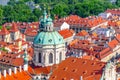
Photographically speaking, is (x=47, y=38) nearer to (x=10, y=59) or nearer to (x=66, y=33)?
(x=10, y=59)

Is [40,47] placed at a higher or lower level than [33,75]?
higher

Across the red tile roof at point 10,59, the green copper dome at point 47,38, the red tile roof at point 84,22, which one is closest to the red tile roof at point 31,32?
the red tile roof at point 84,22

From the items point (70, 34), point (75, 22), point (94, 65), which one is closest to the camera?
point (94, 65)

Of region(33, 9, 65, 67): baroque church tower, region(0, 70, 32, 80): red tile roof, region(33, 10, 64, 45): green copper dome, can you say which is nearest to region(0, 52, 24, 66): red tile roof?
region(33, 9, 65, 67): baroque church tower

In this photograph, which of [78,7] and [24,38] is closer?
[24,38]

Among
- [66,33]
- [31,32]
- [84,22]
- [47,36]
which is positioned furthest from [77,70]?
[84,22]

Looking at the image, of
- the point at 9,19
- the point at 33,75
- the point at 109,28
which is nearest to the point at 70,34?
the point at 109,28

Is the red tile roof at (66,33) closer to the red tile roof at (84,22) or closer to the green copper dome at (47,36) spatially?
the red tile roof at (84,22)

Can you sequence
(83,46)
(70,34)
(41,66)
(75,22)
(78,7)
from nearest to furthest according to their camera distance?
(41,66), (83,46), (70,34), (75,22), (78,7)

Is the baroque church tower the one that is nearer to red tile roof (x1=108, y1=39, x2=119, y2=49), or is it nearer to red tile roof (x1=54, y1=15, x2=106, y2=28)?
red tile roof (x1=108, y1=39, x2=119, y2=49)

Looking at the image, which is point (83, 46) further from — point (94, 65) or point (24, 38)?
point (94, 65)
